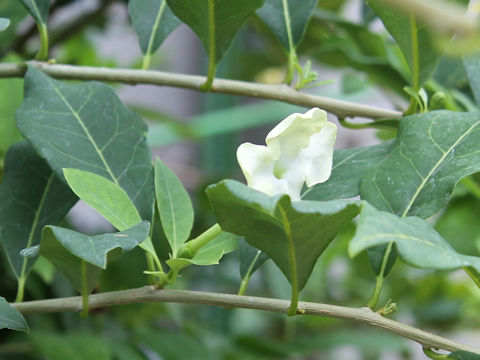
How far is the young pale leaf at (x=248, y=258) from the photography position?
1.19ft

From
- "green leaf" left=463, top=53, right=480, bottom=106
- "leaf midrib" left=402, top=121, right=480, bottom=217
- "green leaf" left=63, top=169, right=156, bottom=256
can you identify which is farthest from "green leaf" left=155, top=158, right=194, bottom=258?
"green leaf" left=463, top=53, right=480, bottom=106

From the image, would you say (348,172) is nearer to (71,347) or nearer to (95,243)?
(95,243)

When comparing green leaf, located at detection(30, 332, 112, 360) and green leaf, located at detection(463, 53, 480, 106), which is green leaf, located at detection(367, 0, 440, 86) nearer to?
green leaf, located at detection(463, 53, 480, 106)

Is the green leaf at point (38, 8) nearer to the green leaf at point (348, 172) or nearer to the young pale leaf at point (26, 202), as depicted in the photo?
the young pale leaf at point (26, 202)

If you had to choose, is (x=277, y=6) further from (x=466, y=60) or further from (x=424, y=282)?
(x=424, y=282)

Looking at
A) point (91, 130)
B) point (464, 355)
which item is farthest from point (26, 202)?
point (464, 355)

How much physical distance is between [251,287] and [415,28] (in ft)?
2.28

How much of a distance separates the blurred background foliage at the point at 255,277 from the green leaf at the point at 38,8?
8 centimetres

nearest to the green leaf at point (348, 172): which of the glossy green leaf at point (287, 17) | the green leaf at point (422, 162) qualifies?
the green leaf at point (422, 162)

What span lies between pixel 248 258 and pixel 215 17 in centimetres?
15

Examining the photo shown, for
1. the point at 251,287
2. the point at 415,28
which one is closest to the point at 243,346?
the point at 251,287

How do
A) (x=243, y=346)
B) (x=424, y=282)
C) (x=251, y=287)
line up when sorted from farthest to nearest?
(x=251, y=287) < (x=424, y=282) < (x=243, y=346)

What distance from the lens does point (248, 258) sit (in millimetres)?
366

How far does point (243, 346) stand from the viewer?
68 cm
